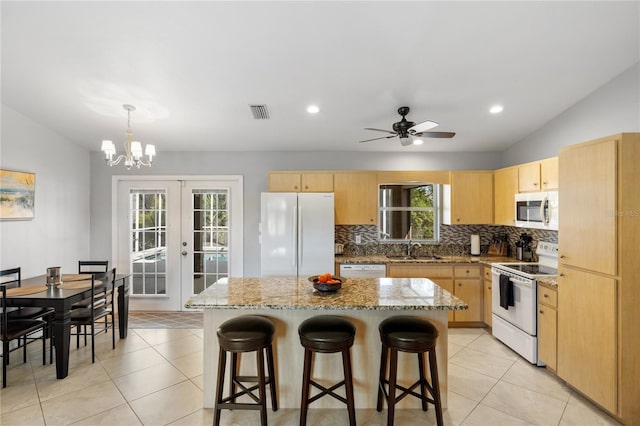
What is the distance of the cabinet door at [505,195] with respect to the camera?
155 inches

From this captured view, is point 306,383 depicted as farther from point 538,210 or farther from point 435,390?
point 538,210

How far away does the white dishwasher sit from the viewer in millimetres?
4121

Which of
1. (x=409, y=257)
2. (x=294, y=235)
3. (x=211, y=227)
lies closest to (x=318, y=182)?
(x=294, y=235)

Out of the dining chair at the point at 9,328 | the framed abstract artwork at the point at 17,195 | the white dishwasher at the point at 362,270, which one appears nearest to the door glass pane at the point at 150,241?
the framed abstract artwork at the point at 17,195

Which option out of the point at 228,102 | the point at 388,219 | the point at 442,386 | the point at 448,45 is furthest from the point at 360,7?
the point at 388,219

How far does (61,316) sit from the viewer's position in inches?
110

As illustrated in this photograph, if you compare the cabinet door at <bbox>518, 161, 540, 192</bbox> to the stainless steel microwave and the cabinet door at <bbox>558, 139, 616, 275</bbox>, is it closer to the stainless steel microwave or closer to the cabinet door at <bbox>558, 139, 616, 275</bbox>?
the stainless steel microwave

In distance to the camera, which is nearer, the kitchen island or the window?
the kitchen island

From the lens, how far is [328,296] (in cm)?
236

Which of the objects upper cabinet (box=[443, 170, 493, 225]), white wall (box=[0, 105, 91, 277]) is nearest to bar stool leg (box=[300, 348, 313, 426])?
upper cabinet (box=[443, 170, 493, 225])

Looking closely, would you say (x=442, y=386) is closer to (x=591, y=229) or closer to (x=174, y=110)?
(x=591, y=229)

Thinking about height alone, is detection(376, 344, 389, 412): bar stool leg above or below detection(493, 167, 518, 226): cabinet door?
below

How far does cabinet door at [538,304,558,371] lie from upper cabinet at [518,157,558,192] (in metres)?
1.33

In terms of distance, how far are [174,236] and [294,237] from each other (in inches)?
84.9
